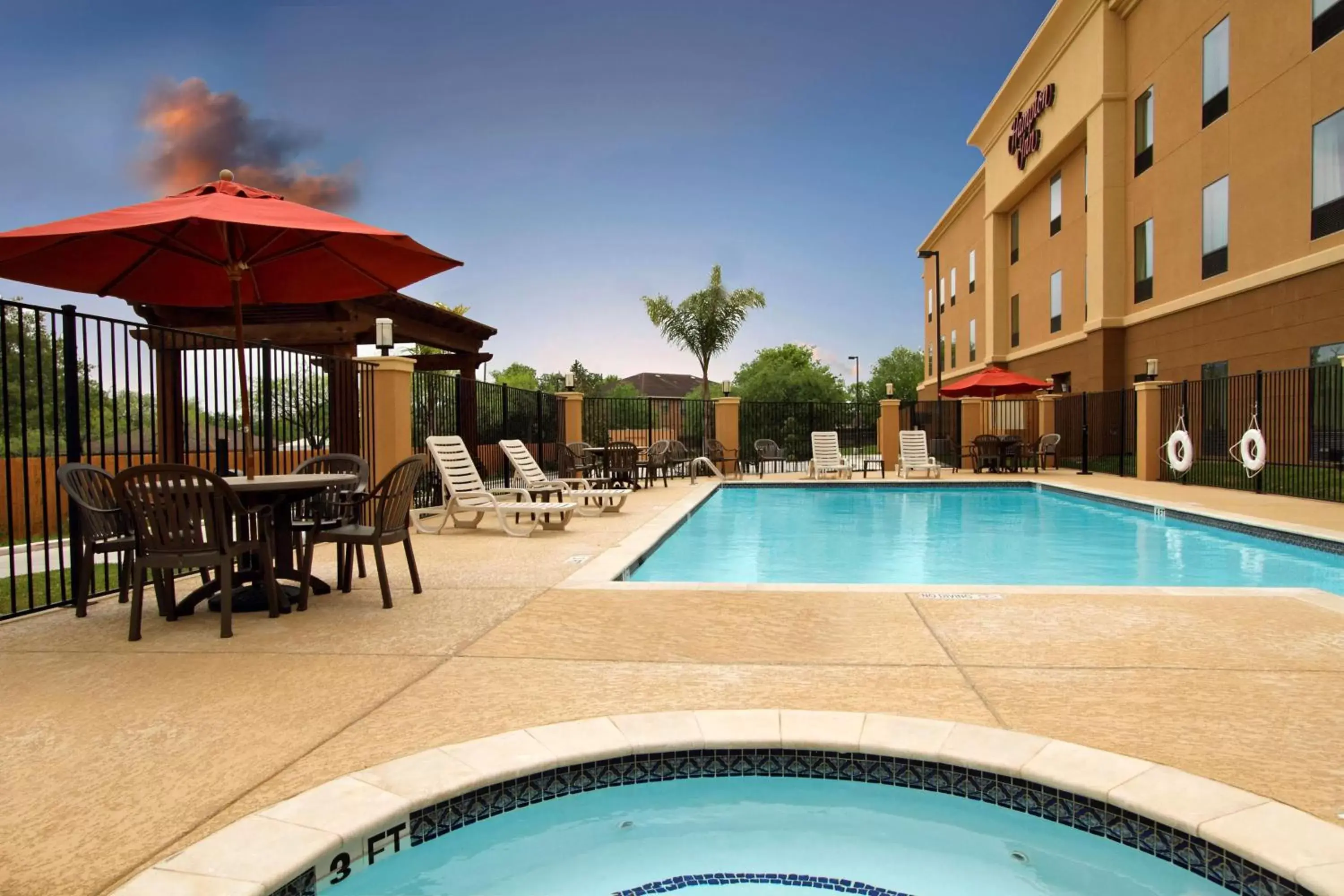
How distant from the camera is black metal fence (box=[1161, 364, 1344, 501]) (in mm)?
12312

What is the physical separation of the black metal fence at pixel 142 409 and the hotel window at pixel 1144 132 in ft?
60.1

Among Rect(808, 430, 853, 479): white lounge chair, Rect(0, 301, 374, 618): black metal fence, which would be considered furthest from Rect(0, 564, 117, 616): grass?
Rect(808, 430, 853, 479): white lounge chair

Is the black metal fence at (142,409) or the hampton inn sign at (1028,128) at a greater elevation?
the hampton inn sign at (1028,128)

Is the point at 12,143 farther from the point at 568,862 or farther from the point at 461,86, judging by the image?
the point at 568,862

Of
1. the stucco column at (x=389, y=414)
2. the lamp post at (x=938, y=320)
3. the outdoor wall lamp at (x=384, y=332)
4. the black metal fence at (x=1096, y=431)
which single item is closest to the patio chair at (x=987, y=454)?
the lamp post at (x=938, y=320)

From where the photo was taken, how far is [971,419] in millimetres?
20109

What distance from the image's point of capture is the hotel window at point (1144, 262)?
18500 mm

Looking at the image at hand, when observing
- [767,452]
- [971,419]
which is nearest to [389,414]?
[767,452]

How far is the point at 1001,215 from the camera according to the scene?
28.5m

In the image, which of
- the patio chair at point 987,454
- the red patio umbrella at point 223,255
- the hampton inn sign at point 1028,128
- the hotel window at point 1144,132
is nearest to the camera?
→ the red patio umbrella at point 223,255

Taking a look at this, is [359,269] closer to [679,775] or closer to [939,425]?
[679,775]

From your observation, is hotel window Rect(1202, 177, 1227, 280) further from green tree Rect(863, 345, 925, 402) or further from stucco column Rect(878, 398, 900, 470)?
green tree Rect(863, 345, 925, 402)

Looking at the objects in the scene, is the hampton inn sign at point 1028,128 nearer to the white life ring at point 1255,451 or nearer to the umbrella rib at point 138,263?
the white life ring at point 1255,451

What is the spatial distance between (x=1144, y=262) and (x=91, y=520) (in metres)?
21.1
